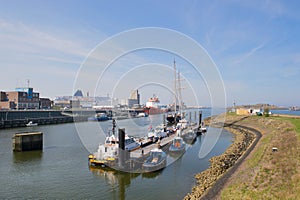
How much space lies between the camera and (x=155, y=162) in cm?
1948

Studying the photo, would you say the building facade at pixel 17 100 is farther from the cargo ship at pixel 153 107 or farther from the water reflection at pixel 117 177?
the water reflection at pixel 117 177

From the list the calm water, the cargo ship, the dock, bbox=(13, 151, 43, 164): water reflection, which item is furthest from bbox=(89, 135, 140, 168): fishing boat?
the cargo ship

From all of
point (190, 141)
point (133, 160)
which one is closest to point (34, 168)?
point (133, 160)

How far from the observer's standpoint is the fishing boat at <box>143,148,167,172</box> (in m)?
19.0

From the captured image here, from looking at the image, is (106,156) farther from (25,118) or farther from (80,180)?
(25,118)

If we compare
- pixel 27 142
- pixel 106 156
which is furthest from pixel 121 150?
pixel 27 142

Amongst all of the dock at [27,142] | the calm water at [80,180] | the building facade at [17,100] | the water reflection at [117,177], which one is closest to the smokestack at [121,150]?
the water reflection at [117,177]

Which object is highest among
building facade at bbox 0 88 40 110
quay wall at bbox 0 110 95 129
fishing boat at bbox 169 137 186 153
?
building facade at bbox 0 88 40 110

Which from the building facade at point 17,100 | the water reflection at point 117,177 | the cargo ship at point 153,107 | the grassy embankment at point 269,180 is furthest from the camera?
the cargo ship at point 153,107

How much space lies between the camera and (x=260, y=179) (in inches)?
504

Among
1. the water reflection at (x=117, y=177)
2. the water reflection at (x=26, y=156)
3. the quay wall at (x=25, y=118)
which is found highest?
the quay wall at (x=25, y=118)

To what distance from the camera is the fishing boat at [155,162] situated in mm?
18984

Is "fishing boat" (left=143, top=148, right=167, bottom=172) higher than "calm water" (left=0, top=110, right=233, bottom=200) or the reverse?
higher

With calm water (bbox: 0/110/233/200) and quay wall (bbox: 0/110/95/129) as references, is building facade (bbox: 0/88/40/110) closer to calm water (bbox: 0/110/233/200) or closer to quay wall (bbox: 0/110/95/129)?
quay wall (bbox: 0/110/95/129)
